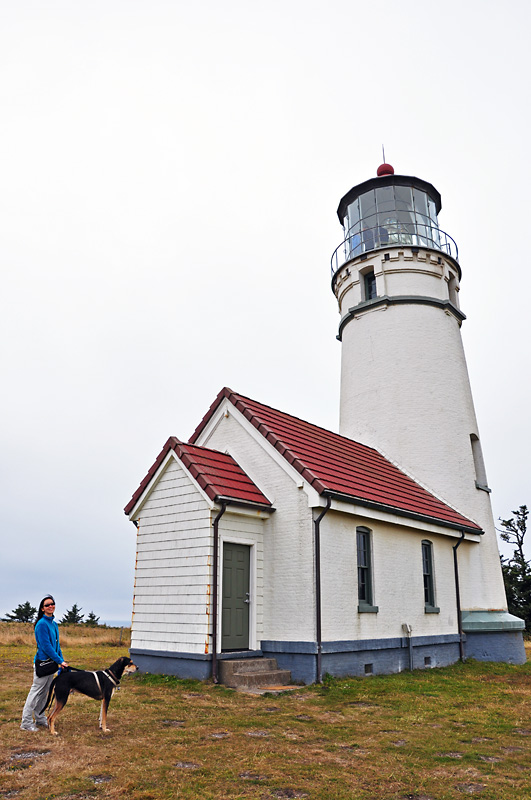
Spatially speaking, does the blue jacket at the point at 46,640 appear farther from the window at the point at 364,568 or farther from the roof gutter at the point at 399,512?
the window at the point at 364,568

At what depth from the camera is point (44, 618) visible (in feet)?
25.2

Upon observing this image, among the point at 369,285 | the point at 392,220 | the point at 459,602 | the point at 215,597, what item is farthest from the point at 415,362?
the point at 215,597

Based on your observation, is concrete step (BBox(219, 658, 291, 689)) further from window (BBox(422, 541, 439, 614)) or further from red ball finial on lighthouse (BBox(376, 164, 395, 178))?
red ball finial on lighthouse (BBox(376, 164, 395, 178))

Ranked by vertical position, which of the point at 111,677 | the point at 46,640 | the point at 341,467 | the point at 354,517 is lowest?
the point at 111,677

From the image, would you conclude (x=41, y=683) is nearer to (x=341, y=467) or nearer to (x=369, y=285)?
(x=341, y=467)

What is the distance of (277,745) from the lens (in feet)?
22.8

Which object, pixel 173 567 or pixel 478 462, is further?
pixel 478 462

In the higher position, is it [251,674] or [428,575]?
[428,575]

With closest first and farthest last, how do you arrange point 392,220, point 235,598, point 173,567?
point 235,598, point 173,567, point 392,220

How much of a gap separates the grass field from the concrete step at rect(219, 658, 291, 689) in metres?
0.40

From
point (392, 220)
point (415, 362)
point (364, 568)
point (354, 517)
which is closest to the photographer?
point (354, 517)

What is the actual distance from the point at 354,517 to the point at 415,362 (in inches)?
297

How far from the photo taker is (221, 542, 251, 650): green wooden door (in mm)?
11539

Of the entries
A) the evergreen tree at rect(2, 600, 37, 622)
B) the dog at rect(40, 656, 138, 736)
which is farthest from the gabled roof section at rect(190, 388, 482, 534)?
the evergreen tree at rect(2, 600, 37, 622)
